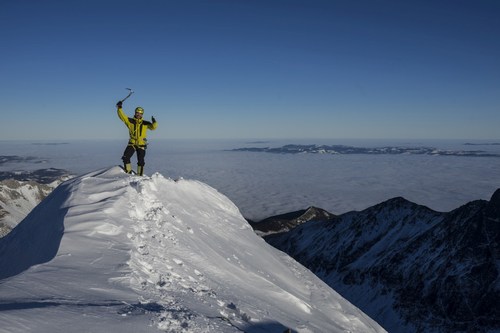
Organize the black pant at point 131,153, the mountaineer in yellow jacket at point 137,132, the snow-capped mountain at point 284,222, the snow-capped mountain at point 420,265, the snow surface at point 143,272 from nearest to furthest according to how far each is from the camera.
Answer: the snow surface at point 143,272
the mountaineer in yellow jacket at point 137,132
the black pant at point 131,153
the snow-capped mountain at point 420,265
the snow-capped mountain at point 284,222

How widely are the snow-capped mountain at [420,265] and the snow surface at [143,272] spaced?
4686 cm

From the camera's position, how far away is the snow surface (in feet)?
24.0

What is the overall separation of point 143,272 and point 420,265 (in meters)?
70.4

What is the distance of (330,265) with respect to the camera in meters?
86.9

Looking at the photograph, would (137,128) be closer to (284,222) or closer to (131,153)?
(131,153)

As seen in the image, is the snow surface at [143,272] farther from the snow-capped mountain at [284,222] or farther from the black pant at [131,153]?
Answer: the snow-capped mountain at [284,222]

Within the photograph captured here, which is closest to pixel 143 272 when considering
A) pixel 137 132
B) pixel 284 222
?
pixel 137 132

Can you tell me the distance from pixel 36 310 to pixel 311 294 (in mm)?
16163

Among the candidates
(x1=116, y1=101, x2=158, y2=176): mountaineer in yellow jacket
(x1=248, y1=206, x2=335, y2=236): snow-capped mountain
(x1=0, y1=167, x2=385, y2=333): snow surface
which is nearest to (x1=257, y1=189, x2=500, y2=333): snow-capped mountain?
(x1=248, y1=206, x2=335, y2=236): snow-capped mountain

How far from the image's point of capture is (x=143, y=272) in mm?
10375

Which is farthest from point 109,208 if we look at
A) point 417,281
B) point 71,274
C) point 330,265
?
point 330,265

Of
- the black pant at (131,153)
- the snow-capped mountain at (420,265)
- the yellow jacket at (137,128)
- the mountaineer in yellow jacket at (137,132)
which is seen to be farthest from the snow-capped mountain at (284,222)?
the yellow jacket at (137,128)

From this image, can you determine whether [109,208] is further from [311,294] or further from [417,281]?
[417,281]

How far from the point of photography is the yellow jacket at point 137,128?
2030cm
